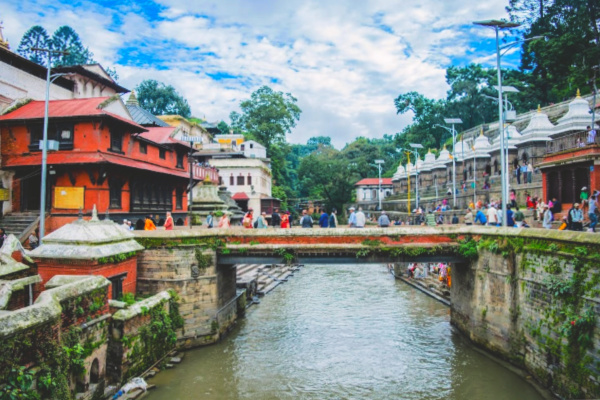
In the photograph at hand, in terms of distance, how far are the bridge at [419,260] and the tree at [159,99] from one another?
64054 mm

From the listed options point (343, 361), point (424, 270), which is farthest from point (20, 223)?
point (424, 270)

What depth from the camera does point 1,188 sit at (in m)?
20.7

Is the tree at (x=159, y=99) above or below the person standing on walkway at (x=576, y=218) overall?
above

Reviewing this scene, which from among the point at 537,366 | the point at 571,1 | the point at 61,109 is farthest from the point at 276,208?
the point at 537,366

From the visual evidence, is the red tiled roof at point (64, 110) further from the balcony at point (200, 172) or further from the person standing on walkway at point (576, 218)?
the person standing on walkway at point (576, 218)

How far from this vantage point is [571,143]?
2184 centimetres

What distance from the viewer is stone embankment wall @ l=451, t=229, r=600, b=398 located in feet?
34.0

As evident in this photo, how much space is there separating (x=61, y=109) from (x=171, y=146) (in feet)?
26.3

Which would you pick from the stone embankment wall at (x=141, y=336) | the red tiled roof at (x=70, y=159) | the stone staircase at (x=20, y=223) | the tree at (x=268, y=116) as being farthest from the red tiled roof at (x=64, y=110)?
the tree at (x=268, y=116)

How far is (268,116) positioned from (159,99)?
2409 centimetres

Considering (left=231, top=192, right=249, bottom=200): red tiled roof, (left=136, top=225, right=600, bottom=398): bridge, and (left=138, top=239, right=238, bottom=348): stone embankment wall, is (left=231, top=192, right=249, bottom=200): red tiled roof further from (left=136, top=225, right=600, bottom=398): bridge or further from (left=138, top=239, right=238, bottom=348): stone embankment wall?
(left=138, top=239, right=238, bottom=348): stone embankment wall

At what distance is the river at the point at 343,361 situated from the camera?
507 inches

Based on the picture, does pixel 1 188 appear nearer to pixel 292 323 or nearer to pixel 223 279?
pixel 223 279

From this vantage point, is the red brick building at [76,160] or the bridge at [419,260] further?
the red brick building at [76,160]
